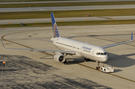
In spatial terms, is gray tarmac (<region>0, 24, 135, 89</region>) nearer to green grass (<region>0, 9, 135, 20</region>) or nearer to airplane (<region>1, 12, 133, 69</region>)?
airplane (<region>1, 12, 133, 69</region>)

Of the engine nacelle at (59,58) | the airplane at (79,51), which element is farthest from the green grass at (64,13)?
the engine nacelle at (59,58)

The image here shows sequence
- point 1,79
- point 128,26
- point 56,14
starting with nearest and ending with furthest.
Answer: point 1,79
point 128,26
point 56,14

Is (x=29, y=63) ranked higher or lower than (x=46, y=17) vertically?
lower

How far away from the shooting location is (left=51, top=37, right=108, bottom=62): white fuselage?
45.8 metres

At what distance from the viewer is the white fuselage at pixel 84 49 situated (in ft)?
150

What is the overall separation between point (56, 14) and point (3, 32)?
43500mm

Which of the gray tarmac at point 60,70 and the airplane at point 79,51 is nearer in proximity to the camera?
the gray tarmac at point 60,70

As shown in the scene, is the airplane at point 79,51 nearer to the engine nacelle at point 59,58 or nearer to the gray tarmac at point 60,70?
the engine nacelle at point 59,58

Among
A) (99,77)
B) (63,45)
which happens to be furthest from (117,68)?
(63,45)

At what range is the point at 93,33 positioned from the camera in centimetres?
8962

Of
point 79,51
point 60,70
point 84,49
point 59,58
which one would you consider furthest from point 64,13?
point 60,70

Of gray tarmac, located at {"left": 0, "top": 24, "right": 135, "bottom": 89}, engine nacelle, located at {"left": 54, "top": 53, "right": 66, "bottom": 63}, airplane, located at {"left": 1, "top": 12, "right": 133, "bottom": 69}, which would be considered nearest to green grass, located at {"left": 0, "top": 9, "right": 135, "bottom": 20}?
gray tarmac, located at {"left": 0, "top": 24, "right": 135, "bottom": 89}

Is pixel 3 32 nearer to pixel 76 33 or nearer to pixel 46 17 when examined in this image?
pixel 76 33

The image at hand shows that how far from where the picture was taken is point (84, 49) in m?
48.7
